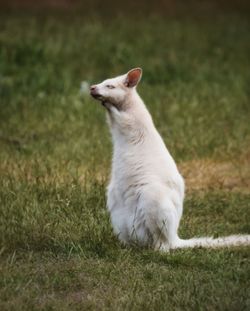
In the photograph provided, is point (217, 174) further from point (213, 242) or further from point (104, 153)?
point (213, 242)

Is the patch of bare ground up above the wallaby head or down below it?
below

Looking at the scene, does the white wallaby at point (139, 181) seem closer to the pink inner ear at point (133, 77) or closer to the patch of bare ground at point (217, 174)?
the pink inner ear at point (133, 77)

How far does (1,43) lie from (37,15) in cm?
412

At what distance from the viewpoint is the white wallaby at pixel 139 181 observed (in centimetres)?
766

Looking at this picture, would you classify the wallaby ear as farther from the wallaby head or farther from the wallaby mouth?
the wallaby mouth

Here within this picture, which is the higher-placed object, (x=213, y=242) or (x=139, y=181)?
(x=139, y=181)

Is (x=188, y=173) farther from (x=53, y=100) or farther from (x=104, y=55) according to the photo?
(x=104, y=55)

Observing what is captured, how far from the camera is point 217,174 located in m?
11.0

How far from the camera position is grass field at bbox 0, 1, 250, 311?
22.0 feet

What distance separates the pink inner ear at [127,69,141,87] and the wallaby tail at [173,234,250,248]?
4.22 ft

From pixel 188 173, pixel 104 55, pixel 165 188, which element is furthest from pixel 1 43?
pixel 165 188

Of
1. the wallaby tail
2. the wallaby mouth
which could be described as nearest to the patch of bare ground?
the wallaby tail

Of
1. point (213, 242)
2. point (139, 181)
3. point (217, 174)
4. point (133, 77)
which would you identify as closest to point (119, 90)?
point (133, 77)

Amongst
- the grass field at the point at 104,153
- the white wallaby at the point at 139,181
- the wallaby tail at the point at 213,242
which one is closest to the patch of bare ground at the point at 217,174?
the grass field at the point at 104,153
